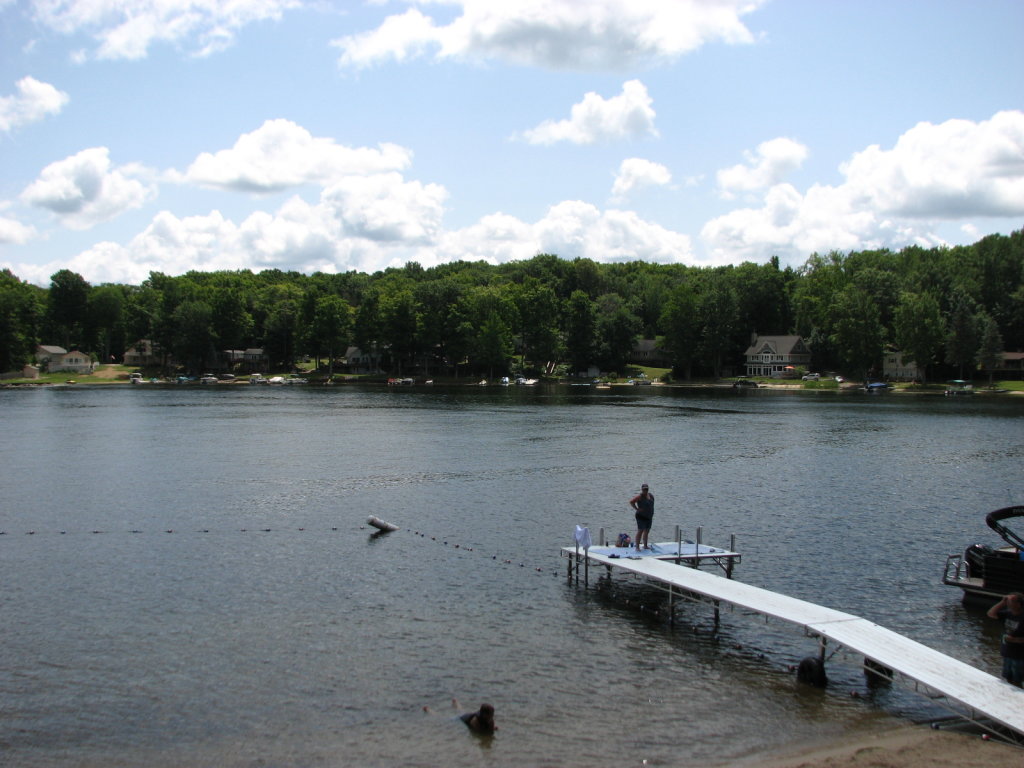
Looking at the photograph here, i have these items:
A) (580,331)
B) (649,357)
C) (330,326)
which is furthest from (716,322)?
(330,326)

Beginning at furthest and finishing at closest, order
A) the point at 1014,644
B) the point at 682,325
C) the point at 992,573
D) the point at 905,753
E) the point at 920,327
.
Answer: the point at 682,325, the point at 920,327, the point at 992,573, the point at 1014,644, the point at 905,753

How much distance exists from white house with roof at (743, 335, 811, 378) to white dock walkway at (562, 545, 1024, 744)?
6022 inches

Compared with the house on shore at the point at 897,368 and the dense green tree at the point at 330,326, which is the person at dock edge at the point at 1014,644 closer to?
the house on shore at the point at 897,368

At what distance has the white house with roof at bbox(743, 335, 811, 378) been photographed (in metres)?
173

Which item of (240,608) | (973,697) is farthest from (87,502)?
(973,697)

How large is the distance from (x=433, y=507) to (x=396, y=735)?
2625 cm

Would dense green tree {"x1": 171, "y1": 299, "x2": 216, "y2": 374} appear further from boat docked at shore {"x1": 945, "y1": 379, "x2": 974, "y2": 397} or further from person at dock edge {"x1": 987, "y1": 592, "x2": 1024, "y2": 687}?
person at dock edge {"x1": 987, "y1": 592, "x2": 1024, "y2": 687}

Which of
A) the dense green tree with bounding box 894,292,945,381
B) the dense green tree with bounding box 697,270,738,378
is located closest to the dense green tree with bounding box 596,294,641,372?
the dense green tree with bounding box 697,270,738,378

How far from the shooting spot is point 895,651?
2094cm

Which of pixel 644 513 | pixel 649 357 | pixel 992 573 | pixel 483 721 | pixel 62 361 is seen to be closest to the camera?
pixel 483 721

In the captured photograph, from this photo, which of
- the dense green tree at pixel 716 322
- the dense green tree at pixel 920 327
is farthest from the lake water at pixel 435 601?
the dense green tree at pixel 716 322

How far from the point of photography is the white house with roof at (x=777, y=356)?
17300 centimetres

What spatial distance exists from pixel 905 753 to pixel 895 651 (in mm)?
3918

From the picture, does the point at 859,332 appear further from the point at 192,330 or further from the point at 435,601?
the point at 435,601
